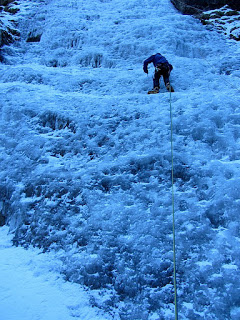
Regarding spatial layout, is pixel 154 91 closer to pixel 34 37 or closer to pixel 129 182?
pixel 129 182

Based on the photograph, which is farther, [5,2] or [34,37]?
[5,2]

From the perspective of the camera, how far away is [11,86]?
7.04 metres

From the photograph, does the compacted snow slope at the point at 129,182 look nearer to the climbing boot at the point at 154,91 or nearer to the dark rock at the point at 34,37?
the climbing boot at the point at 154,91

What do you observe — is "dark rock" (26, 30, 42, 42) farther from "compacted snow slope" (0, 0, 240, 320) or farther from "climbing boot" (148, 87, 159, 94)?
"climbing boot" (148, 87, 159, 94)

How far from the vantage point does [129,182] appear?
436 cm

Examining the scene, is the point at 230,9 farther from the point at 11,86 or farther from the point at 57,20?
the point at 11,86

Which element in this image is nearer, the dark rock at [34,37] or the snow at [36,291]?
the snow at [36,291]

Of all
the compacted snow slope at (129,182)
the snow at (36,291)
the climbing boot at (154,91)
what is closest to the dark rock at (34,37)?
the compacted snow slope at (129,182)

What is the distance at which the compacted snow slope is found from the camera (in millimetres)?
3221

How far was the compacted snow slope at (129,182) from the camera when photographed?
322 cm

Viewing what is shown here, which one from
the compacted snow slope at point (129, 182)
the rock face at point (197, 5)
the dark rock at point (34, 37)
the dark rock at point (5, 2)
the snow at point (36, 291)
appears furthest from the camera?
the dark rock at point (5, 2)

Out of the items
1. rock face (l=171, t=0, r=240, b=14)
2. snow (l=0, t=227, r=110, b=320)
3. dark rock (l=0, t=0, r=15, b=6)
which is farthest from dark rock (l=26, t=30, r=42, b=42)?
snow (l=0, t=227, r=110, b=320)

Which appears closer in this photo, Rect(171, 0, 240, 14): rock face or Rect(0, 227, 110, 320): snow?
Rect(0, 227, 110, 320): snow

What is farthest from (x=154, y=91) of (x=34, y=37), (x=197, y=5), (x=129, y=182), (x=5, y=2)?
(x=5, y=2)
